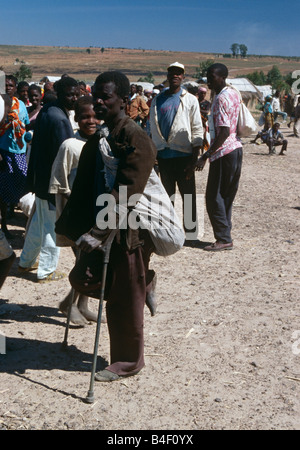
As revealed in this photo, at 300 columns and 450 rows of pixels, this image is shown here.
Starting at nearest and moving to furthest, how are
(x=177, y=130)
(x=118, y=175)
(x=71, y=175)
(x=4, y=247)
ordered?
(x=118, y=175) → (x=4, y=247) → (x=71, y=175) → (x=177, y=130)

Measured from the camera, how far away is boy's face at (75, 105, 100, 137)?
4.45 meters

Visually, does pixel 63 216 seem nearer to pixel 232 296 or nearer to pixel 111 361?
pixel 111 361

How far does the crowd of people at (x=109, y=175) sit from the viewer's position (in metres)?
3.43

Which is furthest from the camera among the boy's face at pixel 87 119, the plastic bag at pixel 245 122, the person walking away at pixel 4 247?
the plastic bag at pixel 245 122

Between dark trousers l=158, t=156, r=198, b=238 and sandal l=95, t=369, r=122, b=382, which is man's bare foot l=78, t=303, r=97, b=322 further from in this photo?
dark trousers l=158, t=156, r=198, b=238

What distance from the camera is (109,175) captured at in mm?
3475

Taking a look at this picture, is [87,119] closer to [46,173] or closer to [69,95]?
[69,95]

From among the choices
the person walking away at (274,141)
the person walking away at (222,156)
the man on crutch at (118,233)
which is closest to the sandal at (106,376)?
the man on crutch at (118,233)

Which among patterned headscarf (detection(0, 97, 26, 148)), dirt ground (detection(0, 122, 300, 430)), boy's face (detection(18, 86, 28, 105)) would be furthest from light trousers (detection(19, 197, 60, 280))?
boy's face (detection(18, 86, 28, 105))

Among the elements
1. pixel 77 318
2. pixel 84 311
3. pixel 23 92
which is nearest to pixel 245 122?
pixel 84 311

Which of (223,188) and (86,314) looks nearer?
(86,314)

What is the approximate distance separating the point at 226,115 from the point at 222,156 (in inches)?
19.6

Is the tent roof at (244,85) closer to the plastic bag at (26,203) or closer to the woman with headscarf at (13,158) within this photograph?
the woman with headscarf at (13,158)

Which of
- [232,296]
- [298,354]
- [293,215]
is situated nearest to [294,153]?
[293,215]
